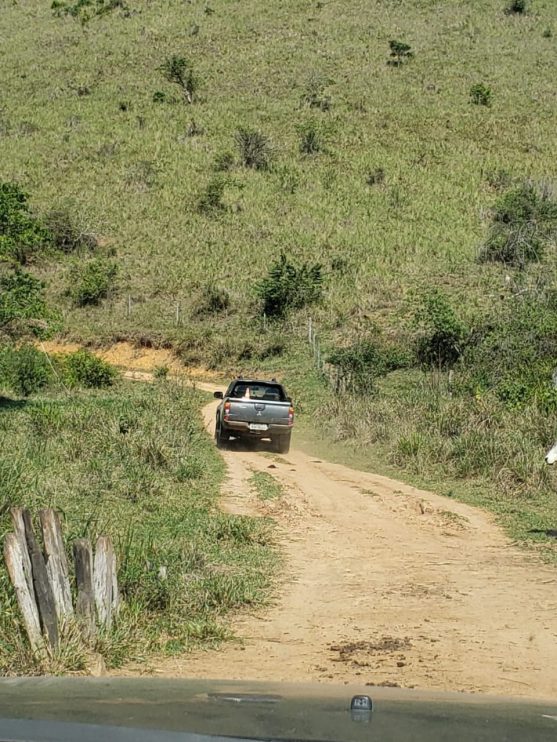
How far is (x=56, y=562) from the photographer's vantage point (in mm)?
6164

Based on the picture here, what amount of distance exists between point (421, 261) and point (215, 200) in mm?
11712

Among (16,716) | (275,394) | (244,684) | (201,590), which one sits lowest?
(275,394)

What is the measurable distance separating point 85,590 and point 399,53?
2640 inches

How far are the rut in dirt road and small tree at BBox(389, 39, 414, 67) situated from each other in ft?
194

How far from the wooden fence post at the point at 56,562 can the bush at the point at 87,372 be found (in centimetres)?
2172

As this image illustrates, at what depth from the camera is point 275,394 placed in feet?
64.2

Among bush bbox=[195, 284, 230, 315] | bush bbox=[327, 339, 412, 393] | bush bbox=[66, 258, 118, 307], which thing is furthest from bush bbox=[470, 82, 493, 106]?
bush bbox=[327, 339, 412, 393]

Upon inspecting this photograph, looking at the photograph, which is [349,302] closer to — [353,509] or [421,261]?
[421,261]

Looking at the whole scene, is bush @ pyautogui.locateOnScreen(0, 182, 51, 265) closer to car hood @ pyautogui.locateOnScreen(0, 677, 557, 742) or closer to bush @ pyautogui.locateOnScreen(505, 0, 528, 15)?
car hood @ pyautogui.locateOnScreen(0, 677, 557, 742)

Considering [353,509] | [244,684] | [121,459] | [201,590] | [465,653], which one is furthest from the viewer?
[121,459]

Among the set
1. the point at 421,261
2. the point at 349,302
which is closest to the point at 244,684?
the point at 349,302

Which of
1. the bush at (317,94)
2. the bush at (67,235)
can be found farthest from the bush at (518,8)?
the bush at (67,235)

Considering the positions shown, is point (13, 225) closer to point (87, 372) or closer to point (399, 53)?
point (87, 372)

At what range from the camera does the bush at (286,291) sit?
3544 centimetres
